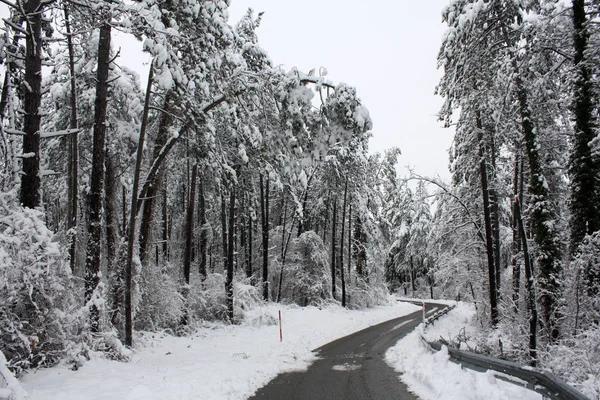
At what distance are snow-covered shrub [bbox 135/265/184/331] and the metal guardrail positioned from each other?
9.40m

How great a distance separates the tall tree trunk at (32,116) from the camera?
7660 millimetres

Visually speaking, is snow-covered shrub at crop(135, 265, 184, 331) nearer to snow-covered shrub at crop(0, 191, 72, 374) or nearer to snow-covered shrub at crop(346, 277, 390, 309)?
snow-covered shrub at crop(0, 191, 72, 374)

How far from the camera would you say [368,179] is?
3338 centimetres

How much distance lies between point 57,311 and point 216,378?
143 inches

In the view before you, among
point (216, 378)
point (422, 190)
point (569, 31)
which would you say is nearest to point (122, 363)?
point (216, 378)

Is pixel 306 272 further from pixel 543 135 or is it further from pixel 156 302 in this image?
pixel 543 135

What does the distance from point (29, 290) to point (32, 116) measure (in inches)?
136

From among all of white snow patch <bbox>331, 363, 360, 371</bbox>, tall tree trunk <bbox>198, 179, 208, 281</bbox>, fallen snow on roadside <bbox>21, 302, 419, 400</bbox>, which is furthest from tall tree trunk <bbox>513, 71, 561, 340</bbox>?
tall tree trunk <bbox>198, 179, 208, 281</bbox>

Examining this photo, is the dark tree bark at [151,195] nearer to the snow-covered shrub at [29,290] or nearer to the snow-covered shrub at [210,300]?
the snow-covered shrub at [210,300]

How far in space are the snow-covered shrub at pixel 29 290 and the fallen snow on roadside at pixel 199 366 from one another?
1.58ft

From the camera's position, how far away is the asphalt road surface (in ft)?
26.6

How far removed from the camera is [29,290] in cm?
663

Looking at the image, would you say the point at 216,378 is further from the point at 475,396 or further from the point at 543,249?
the point at 543,249

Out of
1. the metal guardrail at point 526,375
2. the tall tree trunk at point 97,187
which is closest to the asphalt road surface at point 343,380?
the metal guardrail at point 526,375
